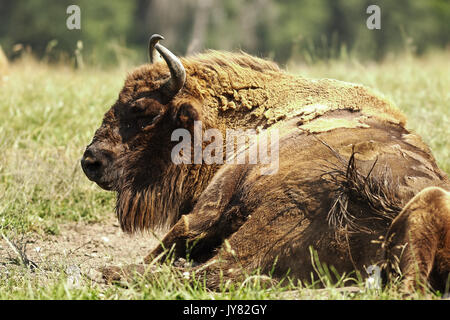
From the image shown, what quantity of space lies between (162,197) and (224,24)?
25.1m

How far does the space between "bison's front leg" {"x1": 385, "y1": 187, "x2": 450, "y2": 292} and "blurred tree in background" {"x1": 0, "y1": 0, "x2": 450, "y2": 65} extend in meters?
23.3

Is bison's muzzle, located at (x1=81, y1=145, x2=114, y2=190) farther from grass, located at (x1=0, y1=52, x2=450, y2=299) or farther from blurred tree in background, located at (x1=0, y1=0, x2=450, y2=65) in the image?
blurred tree in background, located at (x1=0, y1=0, x2=450, y2=65)

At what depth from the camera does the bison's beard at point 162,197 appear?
480 cm

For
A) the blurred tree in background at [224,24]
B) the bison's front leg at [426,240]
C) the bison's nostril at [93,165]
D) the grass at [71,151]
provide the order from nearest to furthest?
the bison's front leg at [426,240] → the grass at [71,151] → the bison's nostril at [93,165] → the blurred tree in background at [224,24]

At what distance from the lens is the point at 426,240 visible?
3611mm

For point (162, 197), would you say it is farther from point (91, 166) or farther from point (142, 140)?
point (91, 166)

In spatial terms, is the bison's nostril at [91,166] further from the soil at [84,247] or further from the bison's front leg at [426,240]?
the bison's front leg at [426,240]

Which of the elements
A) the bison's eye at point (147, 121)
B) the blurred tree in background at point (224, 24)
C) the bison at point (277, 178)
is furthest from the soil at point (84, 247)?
the blurred tree in background at point (224, 24)

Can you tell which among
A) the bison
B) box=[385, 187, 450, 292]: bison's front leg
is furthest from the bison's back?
box=[385, 187, 450, 292]: bison's front leg

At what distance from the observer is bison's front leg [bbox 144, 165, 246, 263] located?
170 inches

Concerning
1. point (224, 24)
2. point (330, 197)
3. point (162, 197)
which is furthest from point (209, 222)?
point (224, 24)
